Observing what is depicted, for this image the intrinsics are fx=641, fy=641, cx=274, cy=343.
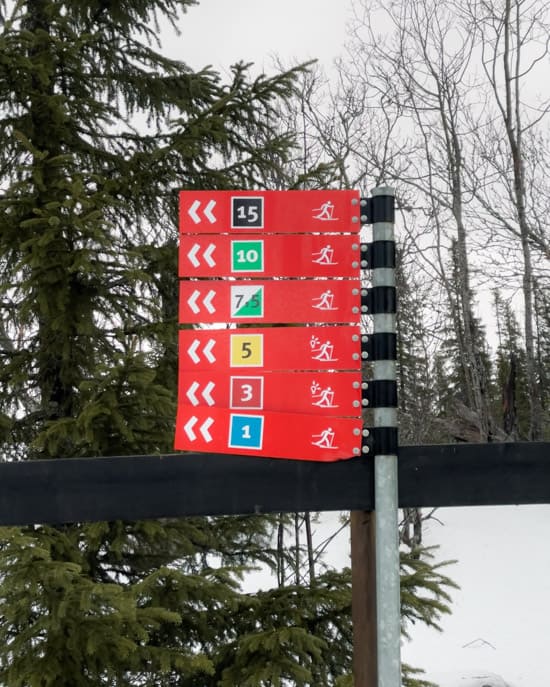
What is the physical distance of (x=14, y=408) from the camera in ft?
14.1

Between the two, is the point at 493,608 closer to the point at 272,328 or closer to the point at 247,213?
the point at 272,328

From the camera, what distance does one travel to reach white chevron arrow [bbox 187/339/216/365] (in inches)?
109

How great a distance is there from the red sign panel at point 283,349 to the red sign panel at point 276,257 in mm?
253

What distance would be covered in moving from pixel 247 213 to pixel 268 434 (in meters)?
0.97

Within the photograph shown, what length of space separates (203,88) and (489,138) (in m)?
7.03

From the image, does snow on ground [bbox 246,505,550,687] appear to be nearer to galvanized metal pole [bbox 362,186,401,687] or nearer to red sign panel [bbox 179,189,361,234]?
galvanized metal pole [bbox 362,186,401,687]

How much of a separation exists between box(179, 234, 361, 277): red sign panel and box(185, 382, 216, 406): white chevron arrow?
48 cm

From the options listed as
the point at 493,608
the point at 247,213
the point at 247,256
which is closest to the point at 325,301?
the point at 247,256

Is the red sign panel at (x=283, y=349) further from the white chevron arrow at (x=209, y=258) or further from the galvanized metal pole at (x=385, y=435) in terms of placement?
the white chevron arrow at (x=209, y=258)

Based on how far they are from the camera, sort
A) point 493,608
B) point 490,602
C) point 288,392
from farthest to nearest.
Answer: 1. point 490,602
2. point 493,608
3. point 288,392

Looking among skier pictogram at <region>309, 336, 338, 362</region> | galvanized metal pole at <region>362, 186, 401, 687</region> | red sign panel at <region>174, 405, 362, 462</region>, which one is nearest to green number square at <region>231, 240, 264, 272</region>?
skier pictogram at <region>309, 336, 338, 362</region>

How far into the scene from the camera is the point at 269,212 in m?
2.80

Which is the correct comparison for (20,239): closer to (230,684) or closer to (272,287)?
(272,287)

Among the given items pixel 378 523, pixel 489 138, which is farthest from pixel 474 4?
pixel 378 523
